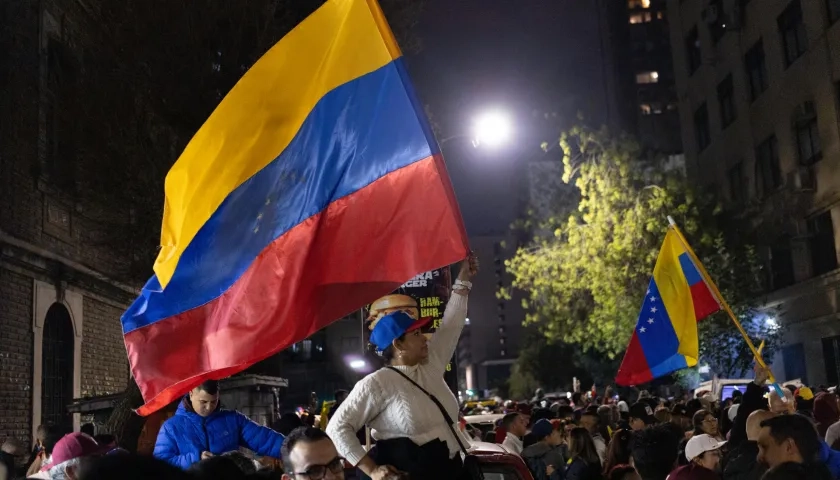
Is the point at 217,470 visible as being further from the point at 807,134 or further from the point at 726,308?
the point at 807,134

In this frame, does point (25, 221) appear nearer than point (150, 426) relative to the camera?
No

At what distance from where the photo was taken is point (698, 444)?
21.0ft

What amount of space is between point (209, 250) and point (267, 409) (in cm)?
809

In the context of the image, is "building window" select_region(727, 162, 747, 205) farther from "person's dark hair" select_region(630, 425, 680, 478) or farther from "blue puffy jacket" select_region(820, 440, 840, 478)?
"person's dark hair" select_region(630, 425, 680, 478)

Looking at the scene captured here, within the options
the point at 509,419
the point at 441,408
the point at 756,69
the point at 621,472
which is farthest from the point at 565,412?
the point at 756,69

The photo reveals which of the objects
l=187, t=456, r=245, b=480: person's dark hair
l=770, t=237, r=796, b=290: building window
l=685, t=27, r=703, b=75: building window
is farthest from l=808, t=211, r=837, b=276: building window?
l=187, t=456, r=245, b=480: person's dark hair

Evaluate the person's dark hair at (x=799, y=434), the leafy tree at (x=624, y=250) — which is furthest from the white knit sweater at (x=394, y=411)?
the leafy tree at (x=624, y=250)

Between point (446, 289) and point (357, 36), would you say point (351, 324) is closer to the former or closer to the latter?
point (446, 289)

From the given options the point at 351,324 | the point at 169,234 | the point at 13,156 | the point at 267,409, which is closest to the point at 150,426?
the point at 267,409

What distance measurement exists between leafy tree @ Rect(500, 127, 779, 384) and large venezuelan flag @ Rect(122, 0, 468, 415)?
857 inches

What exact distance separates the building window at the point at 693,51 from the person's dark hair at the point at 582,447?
100 ft

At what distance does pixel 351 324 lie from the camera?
69.1m

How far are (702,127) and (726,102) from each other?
2.84 meters

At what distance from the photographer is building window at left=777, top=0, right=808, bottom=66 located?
2739cm
